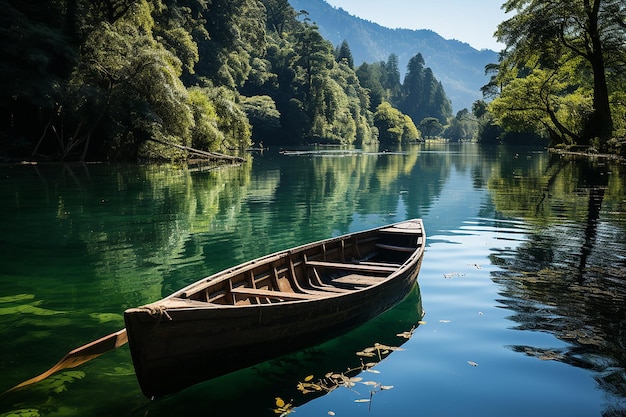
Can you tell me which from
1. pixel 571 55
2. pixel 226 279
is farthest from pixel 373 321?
pixel 571 55

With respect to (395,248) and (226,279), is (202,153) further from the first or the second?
(226,279)

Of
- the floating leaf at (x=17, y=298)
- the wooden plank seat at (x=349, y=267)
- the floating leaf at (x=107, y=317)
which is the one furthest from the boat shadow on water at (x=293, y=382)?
the floating leaf at (x=17, y=298)

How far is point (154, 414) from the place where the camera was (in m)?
5.80

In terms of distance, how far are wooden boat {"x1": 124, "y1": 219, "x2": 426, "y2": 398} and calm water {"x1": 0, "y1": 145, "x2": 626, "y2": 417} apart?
384 millimetres

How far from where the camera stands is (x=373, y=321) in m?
8.74

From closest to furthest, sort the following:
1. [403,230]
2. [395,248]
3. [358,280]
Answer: [358,280], [395,248], [403,230]

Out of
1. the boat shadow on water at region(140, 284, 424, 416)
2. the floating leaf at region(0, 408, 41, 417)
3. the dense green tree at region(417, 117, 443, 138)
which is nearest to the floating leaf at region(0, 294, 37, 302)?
the floating leaf at region(0, 408, 41, 417)

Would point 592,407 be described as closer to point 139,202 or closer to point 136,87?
point 139,202

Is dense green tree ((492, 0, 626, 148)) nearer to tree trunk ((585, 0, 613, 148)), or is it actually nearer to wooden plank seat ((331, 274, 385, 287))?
tree trunk ((585, 0, 613, 148))

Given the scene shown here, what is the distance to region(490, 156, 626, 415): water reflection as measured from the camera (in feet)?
24.4

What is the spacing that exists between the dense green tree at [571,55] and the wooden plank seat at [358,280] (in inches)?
1505

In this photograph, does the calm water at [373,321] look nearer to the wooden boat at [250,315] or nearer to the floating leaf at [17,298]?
the floating leaf at [17,298]

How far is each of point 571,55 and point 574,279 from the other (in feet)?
132

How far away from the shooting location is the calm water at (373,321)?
6211 mm
